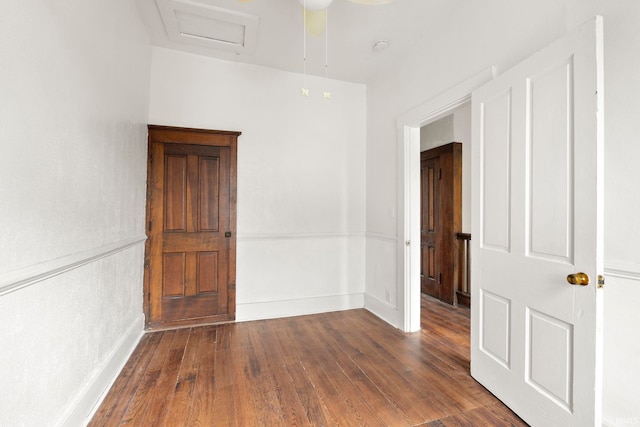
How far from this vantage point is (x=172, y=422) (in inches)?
67.4

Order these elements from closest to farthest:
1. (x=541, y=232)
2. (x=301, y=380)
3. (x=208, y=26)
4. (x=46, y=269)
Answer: (x=46, y=269), (x=541, y=232), (x=301, y=380), (x=208, y=26)

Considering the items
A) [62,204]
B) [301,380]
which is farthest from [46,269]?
[301,380]

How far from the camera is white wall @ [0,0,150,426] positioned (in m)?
1.12

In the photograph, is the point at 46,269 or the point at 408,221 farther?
the point at 408,221

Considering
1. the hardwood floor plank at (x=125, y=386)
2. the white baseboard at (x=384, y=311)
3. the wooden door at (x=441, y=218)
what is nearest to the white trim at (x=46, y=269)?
the hardwood floor plank at (x=125, y=386)

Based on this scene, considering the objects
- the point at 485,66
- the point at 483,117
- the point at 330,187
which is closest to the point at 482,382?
the point at 483,117

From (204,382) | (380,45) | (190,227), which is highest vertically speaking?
(380,45)

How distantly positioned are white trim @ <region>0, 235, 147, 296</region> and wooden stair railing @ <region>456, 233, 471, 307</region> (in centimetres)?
393

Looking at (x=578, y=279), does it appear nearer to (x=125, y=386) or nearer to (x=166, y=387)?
(x=166, y=387)

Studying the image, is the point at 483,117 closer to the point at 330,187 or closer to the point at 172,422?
the point at 330,187

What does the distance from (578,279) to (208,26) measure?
3.34 m

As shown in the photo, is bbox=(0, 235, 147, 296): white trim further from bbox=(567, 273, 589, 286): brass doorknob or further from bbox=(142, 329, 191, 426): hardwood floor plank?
bbox=(567, 273, 589, 286): brass doorknob

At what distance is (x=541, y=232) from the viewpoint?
1636 millimetres

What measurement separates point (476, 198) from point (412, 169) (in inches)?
43.2
